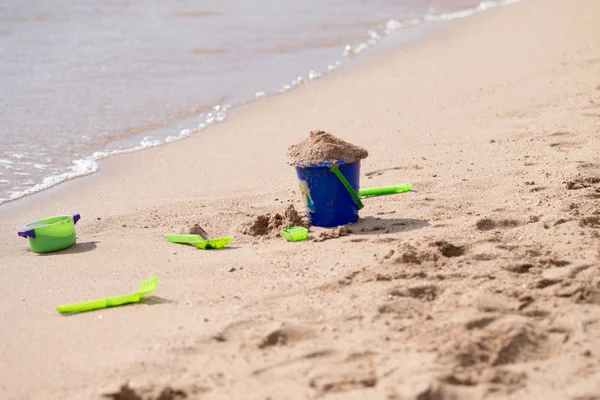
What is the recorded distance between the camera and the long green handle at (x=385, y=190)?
488cm

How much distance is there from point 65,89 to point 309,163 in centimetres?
537

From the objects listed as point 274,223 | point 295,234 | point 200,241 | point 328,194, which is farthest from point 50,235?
point 328,194

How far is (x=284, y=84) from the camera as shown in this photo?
9102 mm

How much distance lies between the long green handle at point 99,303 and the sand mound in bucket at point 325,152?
1.29 metres

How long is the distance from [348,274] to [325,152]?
947 mm

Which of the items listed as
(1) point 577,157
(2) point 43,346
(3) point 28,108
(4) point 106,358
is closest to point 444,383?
(4) point 106,358

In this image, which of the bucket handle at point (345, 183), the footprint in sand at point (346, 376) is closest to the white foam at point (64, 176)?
the bucket handle at point (345, 183)

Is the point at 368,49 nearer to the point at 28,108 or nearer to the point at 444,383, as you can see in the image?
the point at 28,108

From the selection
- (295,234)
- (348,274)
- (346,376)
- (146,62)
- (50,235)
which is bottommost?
(346,376)

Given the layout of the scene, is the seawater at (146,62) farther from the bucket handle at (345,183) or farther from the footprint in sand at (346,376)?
the footprint in sand at (346,376)

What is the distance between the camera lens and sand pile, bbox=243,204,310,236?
436 centimetres

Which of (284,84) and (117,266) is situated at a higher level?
(284,84)

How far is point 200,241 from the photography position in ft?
13.8

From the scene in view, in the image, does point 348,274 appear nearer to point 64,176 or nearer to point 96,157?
point 64,176
